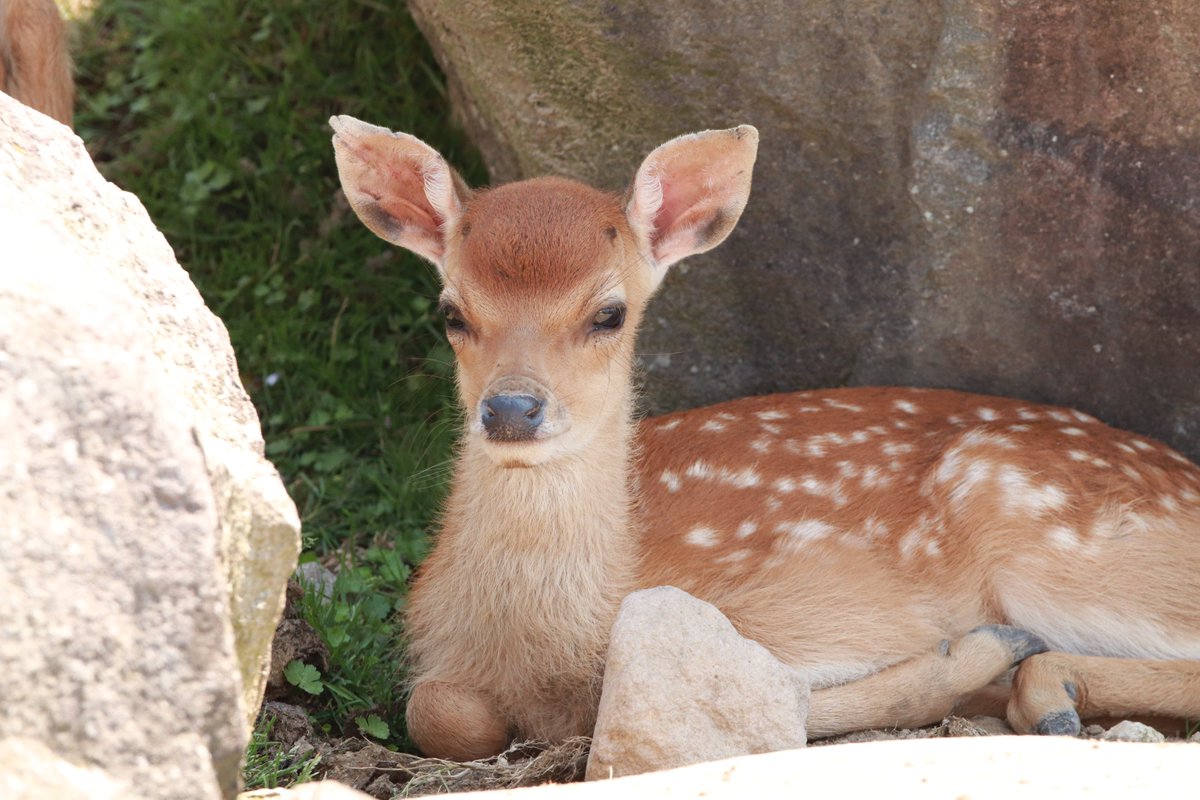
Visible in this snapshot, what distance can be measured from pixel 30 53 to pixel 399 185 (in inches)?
55.9

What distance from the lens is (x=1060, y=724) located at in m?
3.77

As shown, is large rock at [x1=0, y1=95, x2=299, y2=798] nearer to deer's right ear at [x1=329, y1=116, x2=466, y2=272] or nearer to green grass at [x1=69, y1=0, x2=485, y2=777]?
deer's right ear at [x1=329, y1=116, x2=466, y2=272]

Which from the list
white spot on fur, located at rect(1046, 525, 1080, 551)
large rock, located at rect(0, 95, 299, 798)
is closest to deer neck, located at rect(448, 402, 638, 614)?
white spot on fur, located at rect(1046, 525, 1080, 551)

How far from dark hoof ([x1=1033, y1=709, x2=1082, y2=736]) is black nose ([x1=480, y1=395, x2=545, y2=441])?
1.61 metres

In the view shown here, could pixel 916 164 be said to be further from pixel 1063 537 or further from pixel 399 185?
pixel 399 185

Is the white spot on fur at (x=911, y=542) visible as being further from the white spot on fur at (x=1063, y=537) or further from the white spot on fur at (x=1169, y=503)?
the white spot on fur at (x=1169, y=503)

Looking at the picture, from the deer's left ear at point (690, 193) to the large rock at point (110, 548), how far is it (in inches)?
71.1

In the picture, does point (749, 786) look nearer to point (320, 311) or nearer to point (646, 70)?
point (646, 70)

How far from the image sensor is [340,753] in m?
3.71

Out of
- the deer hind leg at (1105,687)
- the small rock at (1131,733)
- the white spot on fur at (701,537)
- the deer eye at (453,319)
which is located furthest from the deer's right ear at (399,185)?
the small rock at (1131,733)

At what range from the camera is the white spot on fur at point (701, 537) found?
13.8 feet

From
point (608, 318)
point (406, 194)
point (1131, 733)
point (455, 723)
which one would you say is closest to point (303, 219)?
point (406, 194)

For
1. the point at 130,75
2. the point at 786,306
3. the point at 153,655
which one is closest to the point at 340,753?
the point at 153,655

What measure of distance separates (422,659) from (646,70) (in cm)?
195
